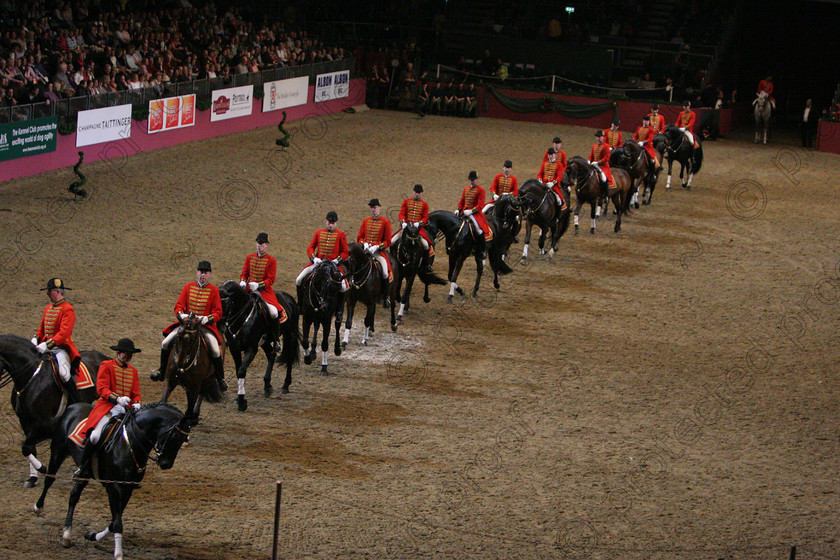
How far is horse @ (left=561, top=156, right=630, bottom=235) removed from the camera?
25.3 meters

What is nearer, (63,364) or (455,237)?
(63,364)

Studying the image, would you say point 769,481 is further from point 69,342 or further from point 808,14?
point 808,14

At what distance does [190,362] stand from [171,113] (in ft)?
69.6

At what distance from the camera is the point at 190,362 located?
13.3 metres

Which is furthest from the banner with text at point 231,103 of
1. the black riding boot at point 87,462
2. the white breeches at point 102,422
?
the black riding boot at point 87,462

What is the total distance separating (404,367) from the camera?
16.8 m

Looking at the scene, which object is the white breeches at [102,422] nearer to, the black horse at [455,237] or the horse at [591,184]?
the black horse at [455,237]

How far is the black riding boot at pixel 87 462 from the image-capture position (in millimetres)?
10523

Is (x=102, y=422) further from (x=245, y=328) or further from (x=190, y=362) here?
(x=245, y=328)

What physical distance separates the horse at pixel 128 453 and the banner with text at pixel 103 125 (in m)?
20.0

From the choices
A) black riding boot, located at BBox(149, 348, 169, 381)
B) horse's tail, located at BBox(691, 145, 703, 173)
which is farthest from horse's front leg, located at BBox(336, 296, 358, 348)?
horse's tail, located at BBox(691, 145, 703, 173)

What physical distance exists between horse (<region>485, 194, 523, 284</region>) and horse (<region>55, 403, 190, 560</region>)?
11.6 m

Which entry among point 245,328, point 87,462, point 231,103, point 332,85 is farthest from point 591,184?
point 332,85

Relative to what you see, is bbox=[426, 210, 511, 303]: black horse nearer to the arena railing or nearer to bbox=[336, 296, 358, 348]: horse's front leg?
bbox=[336, 296, 358, 348]: horse's front leg
